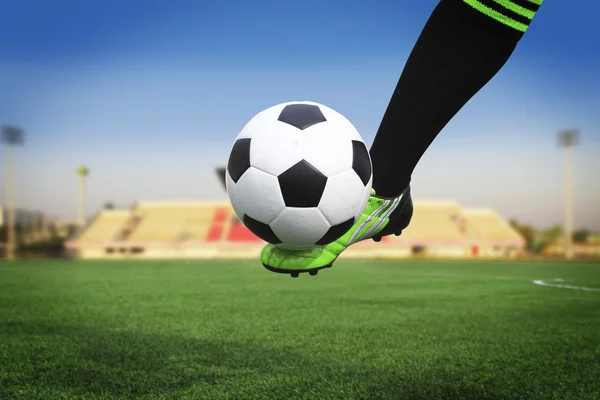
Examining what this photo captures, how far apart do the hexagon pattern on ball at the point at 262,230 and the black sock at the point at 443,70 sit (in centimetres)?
51

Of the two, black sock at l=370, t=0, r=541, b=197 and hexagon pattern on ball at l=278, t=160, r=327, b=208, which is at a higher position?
black sock at l=370, t=0, r=541, b=197

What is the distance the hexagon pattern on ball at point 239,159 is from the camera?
2.07 metres

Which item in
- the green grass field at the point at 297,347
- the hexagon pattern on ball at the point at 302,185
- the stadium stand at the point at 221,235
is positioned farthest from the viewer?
the stadium stand at the point at 221,235

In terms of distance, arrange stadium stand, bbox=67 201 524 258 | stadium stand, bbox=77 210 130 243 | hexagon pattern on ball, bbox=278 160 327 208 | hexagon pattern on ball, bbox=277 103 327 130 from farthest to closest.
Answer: stadium stand, bbox=77 210 130 243 < stadium stand, bbox=67 201 524 258 < hexagon pattern on ball, bbox=277 103 327 130 < hexagon pattern on ball, bbox=278 160 327 208

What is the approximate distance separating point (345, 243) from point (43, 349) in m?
2.55

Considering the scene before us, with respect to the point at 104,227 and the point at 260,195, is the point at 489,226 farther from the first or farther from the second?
the point at 260,195

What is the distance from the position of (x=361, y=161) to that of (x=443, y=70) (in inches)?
17.1

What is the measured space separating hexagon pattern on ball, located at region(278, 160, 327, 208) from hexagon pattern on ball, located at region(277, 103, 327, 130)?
174 millimetres

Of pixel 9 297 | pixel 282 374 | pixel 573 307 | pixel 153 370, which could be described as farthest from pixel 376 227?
pixel 9 297

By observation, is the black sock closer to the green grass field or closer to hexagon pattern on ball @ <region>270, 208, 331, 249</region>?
hexagon pattern on ball @ <region>270, 208, 331, 249</region>

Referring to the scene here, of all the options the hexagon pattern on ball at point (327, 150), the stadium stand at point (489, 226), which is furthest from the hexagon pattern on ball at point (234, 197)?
the stadium stand at point (489, 226)

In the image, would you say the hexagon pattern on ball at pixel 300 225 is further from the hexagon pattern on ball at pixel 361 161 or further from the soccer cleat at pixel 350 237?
the hexagon pattern on ball at pixel 361 161

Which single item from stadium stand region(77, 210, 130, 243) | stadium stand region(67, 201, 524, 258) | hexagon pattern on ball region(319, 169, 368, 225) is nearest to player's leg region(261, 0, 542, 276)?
hexagon pattern on ball region(319, 169, 368, 225)

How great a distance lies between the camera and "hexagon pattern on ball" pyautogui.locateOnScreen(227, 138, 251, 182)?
2.07 m
